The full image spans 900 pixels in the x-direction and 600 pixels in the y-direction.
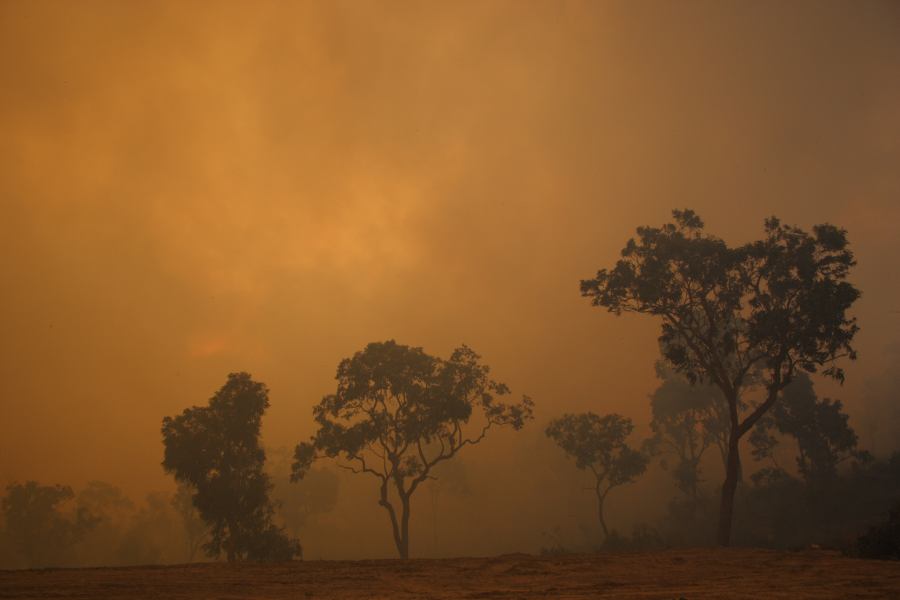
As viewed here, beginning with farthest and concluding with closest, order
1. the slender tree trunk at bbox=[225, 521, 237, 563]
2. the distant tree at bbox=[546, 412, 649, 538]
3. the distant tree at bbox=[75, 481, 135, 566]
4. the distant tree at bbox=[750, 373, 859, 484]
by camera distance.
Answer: the distant tree at bbox=[75, 481, 135, 566] → the distant tree at bbox=[546, 412, 649, 538] → the distant tree at bbox=[750, 373, 859, 484] → the slender tree trunk at bbox=[225, 521, 237, 563]

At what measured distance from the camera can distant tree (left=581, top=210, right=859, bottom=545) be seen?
94.7 feet

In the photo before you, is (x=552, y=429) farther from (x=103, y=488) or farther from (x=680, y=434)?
(x=103, y=488)

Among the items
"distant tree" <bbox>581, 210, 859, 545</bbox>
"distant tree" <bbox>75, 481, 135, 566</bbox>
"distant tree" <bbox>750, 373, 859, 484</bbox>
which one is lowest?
"distant tree" <bbox>75, 481, 135, 566</bbox>

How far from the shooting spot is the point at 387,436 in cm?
4034

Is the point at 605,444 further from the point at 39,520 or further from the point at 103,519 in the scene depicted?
the point at 103,519

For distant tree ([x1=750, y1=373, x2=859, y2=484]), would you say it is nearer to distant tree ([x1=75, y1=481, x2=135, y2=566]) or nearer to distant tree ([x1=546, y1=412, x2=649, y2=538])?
distant tree ([x1=546, y1=412, x2=649, y2=538])

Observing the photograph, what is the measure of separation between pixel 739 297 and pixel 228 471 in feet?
119

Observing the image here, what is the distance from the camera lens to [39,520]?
215 feet

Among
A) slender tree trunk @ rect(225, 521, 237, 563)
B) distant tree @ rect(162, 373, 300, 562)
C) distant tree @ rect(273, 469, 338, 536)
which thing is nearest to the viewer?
slender tree trunk @ rect(225, 521, 237, 563)

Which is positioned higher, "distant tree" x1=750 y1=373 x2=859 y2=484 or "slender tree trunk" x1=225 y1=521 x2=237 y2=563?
"distant tree" x1=750 y1=373 x2=859 y2=484

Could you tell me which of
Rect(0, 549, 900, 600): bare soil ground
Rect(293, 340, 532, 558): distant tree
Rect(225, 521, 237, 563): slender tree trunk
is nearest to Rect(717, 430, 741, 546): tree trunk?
Rect(0, 549, 900, 600): bare soil ground

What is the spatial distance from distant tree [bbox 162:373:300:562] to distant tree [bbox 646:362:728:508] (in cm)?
5139

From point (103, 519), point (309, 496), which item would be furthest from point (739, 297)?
point (103, 519)

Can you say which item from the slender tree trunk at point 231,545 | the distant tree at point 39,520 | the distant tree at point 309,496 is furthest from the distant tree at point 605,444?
the distant tree at point 39,520
